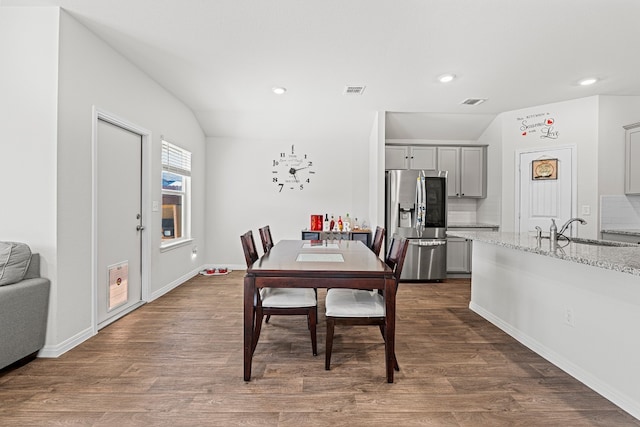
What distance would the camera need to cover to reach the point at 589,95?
4215mm

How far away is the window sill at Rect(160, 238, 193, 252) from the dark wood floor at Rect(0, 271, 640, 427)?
1180 mm

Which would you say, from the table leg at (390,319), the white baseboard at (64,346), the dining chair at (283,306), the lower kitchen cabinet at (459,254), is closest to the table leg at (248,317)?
the dining chair at (283,306)

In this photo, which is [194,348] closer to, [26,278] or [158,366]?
[158,366]

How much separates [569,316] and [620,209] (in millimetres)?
2981

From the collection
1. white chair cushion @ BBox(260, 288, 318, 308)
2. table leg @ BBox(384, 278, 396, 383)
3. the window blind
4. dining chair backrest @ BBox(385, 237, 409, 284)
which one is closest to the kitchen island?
dining chair backrest @ BBox(385, 237, 409, 284)

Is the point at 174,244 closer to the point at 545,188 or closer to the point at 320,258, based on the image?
the point at 320,258

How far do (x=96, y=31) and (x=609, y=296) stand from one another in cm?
410

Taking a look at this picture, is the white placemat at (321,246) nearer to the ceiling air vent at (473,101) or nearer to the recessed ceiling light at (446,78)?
the recessed ceiling light at (446,78)

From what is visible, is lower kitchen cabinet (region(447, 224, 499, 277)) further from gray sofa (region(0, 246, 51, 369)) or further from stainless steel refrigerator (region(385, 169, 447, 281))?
gray sofa (region(0, 246, 51, 369))

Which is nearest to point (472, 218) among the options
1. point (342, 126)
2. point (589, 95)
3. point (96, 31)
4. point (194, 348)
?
point (589, 95)

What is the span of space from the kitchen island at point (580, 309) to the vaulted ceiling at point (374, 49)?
1.67 m

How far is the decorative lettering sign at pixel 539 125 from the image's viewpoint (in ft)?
15.1

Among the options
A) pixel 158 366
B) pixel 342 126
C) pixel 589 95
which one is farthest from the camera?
pixel 342 126

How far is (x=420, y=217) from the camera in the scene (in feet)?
15.9
